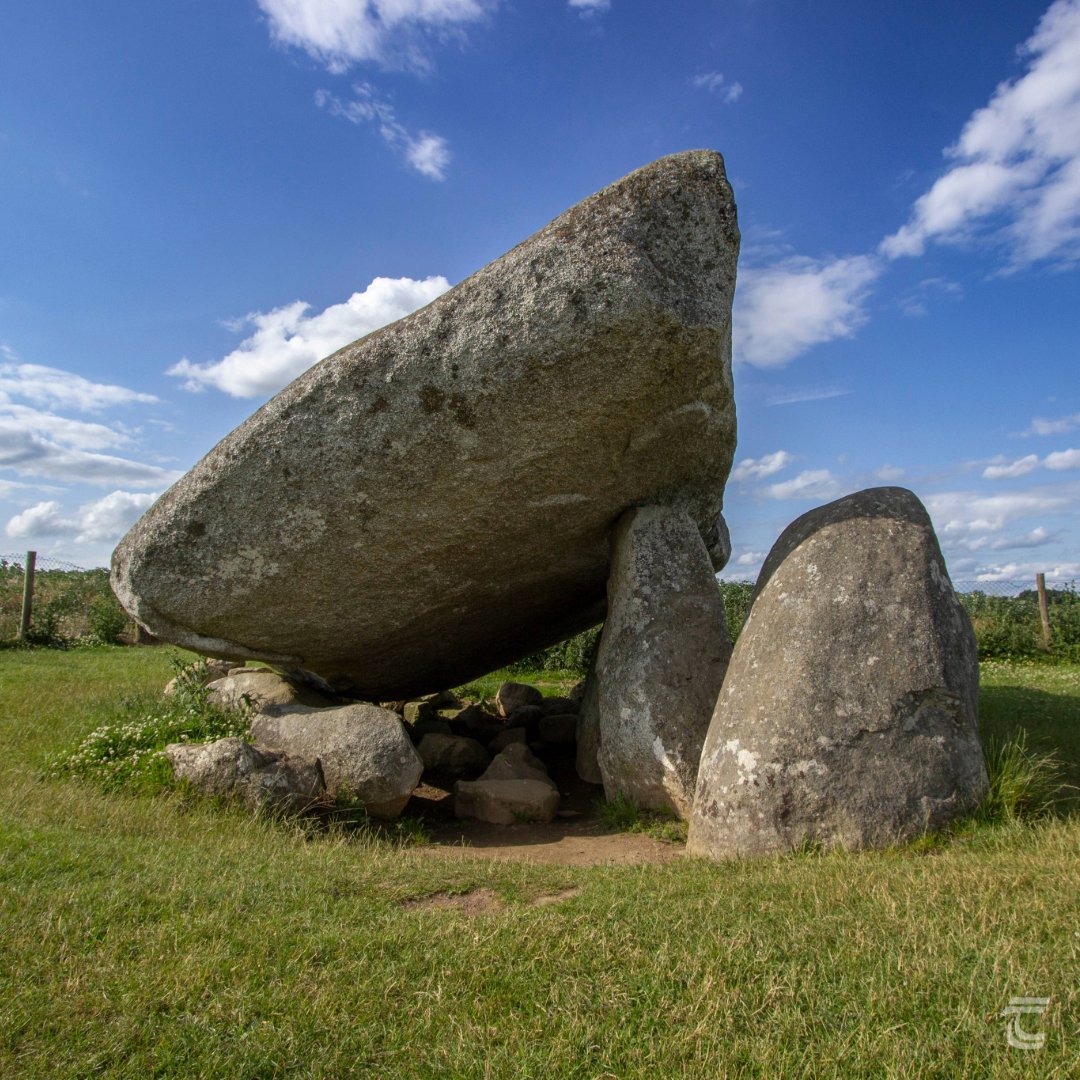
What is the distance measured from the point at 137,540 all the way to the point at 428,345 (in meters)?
3.27

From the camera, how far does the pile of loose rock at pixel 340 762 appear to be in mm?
6621

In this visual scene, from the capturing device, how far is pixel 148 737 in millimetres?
7789

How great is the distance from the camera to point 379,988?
344cm

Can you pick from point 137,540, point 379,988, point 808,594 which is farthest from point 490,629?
point 379,988

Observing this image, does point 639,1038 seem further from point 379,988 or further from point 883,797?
point 883,797

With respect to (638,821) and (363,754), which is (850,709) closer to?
(638,821)

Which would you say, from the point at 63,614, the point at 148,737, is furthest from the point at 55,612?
the point at 148,737

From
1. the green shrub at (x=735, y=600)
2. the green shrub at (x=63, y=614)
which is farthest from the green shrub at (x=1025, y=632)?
the green shrub at (x=63, y=614)

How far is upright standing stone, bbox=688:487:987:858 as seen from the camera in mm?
5406

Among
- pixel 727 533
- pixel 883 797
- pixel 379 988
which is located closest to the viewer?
pixel 379 988

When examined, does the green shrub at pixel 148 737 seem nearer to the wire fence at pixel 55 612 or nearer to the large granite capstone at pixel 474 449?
the large granite capstone at pixel 474 449

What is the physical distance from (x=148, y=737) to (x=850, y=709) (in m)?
5.93

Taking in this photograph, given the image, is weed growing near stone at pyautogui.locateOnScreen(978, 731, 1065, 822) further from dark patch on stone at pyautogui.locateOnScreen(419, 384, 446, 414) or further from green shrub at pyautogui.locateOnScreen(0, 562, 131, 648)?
green shrub at pyautogui.locateOnScreen(0, 562, 131, 648)

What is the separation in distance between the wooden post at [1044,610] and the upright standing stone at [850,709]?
615 inches
